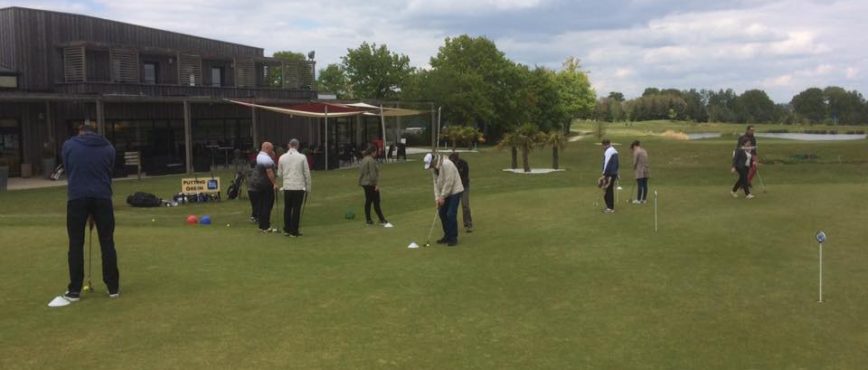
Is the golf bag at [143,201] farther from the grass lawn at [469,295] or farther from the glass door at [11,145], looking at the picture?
the glass door at [11,145]

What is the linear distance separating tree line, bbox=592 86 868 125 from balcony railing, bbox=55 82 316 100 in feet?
315

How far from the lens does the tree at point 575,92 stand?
292 feet

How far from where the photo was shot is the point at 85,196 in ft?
25.7

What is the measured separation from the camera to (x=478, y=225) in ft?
48.7

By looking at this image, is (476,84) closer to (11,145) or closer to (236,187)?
(11,145)

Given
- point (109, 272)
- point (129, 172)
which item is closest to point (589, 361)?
point (109, 272)

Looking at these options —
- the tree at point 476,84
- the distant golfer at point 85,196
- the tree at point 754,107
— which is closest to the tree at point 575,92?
the tree at point 476,84

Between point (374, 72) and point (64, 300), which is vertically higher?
point (374, 72)

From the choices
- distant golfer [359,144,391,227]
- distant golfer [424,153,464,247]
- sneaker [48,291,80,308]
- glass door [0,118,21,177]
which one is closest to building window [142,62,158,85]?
glass door [0,118,21,177]

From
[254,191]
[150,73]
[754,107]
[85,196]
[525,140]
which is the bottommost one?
[254,191]

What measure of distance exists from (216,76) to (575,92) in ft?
201

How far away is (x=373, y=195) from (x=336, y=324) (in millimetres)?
8114

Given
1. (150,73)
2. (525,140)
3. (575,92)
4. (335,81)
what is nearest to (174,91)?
(150,73)

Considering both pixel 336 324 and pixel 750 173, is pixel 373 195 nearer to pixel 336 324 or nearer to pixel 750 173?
pixel 336 324
